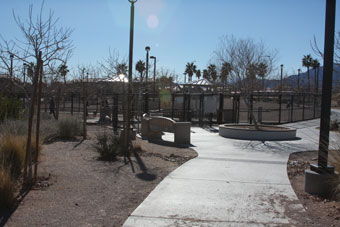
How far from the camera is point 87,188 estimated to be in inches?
234

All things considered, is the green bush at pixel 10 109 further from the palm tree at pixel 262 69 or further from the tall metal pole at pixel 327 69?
the palm tree at pixel 262 69

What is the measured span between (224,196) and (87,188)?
7.65 ft

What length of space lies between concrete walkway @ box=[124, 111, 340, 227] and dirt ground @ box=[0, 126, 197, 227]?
328 millimetres

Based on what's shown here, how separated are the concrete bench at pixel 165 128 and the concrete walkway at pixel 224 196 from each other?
2.21m

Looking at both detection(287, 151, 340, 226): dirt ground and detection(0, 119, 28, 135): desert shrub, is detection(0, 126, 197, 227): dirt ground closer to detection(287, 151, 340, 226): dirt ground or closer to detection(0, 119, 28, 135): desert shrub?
detection(0, 119, 28, 135): desert shrub

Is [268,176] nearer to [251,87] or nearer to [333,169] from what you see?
[333,169]

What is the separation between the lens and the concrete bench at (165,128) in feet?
39.2

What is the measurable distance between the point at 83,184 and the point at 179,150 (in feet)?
15.9

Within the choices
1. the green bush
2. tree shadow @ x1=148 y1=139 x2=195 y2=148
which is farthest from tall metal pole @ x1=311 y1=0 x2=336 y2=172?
the green bush

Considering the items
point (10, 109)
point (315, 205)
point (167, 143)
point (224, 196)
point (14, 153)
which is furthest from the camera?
point (10, 109)

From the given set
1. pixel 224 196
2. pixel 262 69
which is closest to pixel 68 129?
pixel 224 196

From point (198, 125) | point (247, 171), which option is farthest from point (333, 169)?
point (198, 125)

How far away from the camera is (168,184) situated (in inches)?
256

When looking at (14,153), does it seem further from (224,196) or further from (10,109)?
(10,109)
